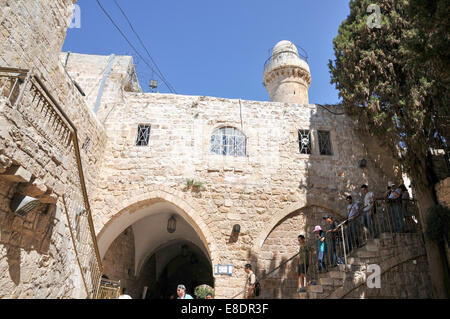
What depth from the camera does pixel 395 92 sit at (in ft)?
26.3

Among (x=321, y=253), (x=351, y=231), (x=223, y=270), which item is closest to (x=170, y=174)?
(x=223, y=270)

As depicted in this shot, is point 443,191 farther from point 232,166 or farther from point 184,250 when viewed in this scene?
point 184,250

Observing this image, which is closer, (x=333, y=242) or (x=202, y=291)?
(x=333, y=242)

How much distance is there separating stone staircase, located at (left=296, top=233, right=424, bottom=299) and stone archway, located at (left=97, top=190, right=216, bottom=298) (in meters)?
2.88

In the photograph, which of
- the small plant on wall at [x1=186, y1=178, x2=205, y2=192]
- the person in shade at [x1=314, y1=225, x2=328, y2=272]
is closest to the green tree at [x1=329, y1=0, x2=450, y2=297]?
the person in shade at [x1=314, y1=225, x2=328, y2=272]

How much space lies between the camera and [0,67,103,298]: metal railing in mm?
4180

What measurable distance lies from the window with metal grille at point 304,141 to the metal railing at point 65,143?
670 cm

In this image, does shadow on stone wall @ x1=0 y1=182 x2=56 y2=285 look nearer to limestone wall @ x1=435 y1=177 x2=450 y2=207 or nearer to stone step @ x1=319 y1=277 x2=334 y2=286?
stone step @ x1=319 y1=277 x2=334 y2=286

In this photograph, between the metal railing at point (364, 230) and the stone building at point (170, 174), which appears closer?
the stone building at point (170, 174)

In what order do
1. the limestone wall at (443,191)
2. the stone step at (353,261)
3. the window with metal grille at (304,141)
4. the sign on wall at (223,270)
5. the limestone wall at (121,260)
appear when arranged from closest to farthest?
1. the stone step at (353,261)
2. the limestone wall at (443,191)
3. the sign on wall at (223,270)
4. the limestone wall at (121,260)
5. the window with metal grille at (304,141)

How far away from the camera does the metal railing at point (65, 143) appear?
418 centimetres

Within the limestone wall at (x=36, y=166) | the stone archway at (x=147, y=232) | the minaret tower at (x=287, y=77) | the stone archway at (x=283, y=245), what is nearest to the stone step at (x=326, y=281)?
the stone archway at (x=283, y=245)

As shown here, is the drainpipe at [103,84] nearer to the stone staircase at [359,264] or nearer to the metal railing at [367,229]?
the metal railing at [367,229]

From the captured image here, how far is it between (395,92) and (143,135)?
714 cm
